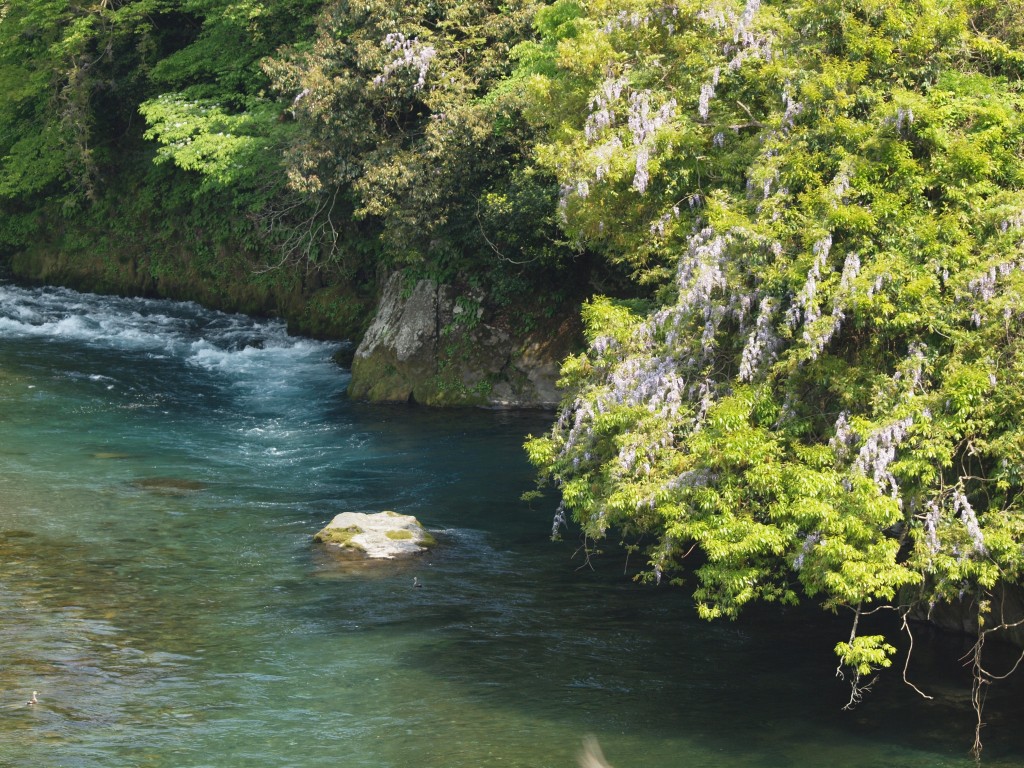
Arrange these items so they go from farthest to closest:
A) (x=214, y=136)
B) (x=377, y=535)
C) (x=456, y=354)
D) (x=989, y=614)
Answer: (x=214, y=136) < (x=456, y=354) < (x=377, y=535) < (x=989, y=614)

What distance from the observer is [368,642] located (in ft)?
49.2

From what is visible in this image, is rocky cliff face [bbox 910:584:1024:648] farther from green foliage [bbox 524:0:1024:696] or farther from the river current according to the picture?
green foliage [bbox 524:0:1024:696]

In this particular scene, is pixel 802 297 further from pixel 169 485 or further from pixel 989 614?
pixel 169 485

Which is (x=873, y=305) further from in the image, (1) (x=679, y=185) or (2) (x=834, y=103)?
(1) (x=679, y=185)

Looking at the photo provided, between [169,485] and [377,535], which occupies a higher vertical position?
[377,535]

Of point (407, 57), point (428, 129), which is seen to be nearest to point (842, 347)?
point (428, 129)

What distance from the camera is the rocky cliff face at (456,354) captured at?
90.4 feet

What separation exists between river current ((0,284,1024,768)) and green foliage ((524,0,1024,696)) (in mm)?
1132

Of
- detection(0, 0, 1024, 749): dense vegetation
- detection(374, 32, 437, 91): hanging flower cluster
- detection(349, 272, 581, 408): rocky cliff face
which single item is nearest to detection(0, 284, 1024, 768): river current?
detection(0, 0, 1024, 749): dense vegetation

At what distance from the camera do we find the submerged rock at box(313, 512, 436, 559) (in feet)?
59.6

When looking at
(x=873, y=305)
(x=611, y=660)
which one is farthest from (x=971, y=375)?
(x=611, y=660)

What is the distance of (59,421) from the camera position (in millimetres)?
25859

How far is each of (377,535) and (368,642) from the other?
11.5 ft

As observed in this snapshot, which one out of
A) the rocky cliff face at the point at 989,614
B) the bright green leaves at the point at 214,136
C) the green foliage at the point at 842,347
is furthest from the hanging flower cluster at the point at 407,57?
the rocky cliff face at the point at 989,614
